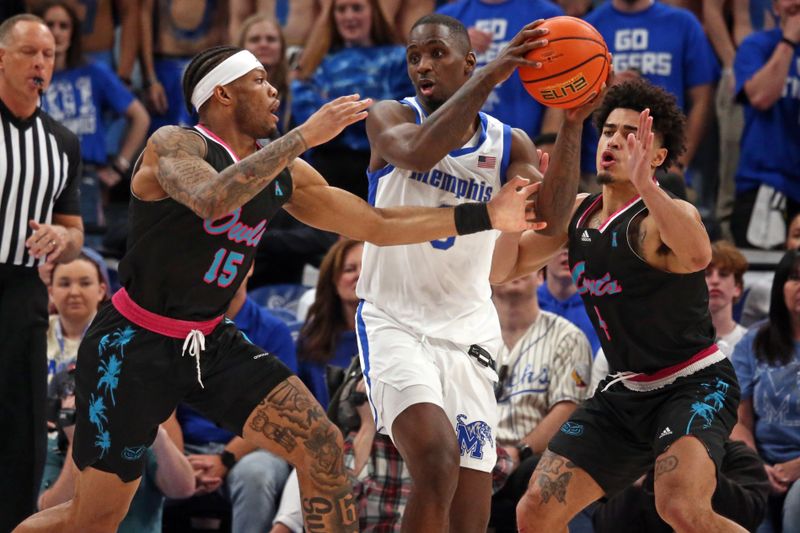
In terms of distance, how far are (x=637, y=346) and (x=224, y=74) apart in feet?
6.96

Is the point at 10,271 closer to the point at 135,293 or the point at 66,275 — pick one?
the point at 66,275

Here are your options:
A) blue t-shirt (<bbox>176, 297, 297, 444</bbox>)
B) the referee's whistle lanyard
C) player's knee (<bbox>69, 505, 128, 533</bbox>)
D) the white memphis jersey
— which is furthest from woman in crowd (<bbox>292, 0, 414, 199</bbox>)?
player's knee (<bbox>69, 505, 128, 533</bbox>)

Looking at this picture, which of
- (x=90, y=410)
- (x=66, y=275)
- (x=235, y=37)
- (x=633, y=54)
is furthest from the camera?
(x=235, y=37)

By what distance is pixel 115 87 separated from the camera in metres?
9.61

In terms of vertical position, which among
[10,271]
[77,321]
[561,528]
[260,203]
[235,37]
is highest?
[235,37]

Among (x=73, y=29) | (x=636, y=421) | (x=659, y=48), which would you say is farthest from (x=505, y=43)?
(x=636, y=421)

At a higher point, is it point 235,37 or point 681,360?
point 235,37

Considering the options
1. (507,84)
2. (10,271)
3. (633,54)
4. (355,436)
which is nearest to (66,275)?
(10,271)

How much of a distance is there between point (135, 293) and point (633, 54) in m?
4.64

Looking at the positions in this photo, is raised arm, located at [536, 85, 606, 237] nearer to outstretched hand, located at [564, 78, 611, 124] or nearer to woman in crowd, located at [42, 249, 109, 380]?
outstretched hand, located at [564, 78, 611, 124]

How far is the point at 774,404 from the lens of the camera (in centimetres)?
695

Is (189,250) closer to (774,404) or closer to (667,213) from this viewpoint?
(667,213)

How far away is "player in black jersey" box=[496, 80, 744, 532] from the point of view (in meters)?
5.32

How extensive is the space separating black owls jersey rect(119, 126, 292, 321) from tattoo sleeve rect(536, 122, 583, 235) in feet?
3.78
